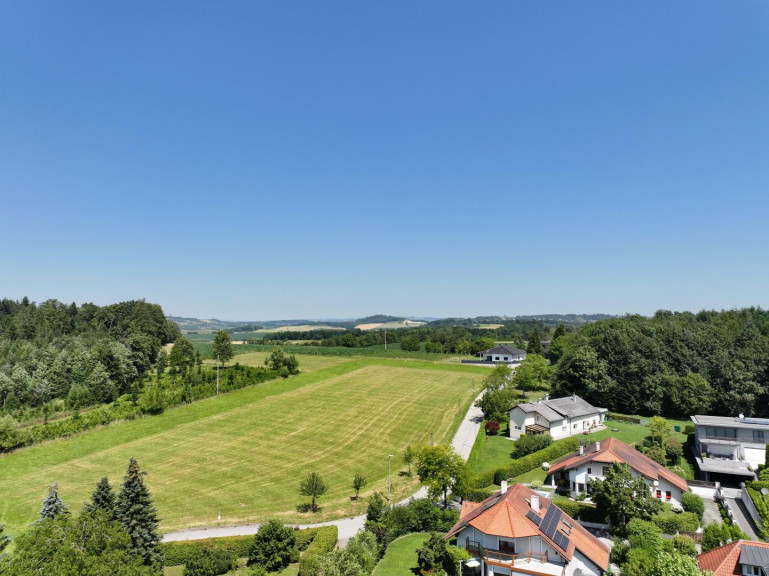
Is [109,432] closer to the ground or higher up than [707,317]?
closer to the ground

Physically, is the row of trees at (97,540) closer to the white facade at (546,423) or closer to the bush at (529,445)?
the bush at (529,445)

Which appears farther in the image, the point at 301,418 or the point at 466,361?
the point at 466,361

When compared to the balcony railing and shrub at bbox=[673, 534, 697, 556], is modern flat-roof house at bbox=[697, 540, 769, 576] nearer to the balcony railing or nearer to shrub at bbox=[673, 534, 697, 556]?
shrub at bbox=[673, 534, 697, 556]

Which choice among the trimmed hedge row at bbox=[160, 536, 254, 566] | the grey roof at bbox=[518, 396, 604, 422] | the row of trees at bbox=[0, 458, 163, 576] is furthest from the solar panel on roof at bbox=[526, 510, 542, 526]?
the grey roof at bbox=[518, 396, 604, 422]

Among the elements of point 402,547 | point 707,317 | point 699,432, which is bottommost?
point 402,547

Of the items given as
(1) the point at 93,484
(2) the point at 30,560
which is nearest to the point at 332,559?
(2) the point at 30,560

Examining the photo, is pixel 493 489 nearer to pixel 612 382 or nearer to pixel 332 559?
pixel 332 559

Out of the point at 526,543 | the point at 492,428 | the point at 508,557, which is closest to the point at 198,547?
the point at 508,557
